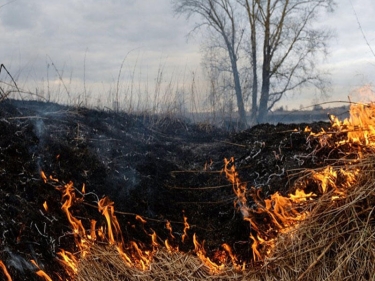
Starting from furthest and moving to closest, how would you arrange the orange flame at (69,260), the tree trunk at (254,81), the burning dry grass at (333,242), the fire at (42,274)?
the tree trunk at (254,81) < the orange flame at (69,260) < the fire at (42,274) < the burning dry grass at (333,242)

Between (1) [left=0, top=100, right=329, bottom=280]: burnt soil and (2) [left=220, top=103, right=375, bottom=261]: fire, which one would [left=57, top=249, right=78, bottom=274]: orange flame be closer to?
(1) [left=0, top=100, right=329, bottom=280]: burnt soil

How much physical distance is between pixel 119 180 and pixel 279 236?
201cm

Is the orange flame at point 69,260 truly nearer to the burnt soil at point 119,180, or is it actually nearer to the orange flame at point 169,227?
the burnt soil at point 119,180

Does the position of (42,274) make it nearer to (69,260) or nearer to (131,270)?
(69,260)

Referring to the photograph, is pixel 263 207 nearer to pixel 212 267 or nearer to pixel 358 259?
pixel 212 267

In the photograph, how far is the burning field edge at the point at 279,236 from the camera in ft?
11.3

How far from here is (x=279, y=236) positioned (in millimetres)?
3836

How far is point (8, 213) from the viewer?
3957 mm

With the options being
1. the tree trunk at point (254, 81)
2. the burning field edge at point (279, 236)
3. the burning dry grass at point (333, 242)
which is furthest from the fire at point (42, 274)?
the tree trunk at point (254, 81)

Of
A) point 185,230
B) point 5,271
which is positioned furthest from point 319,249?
point 5,271

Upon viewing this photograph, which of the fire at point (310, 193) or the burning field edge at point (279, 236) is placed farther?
the fire at point (310, 193)

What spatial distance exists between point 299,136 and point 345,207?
217 cm

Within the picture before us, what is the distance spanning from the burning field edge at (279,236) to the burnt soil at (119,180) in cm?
6

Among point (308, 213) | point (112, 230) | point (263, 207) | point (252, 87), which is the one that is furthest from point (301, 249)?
point (252, 87)
